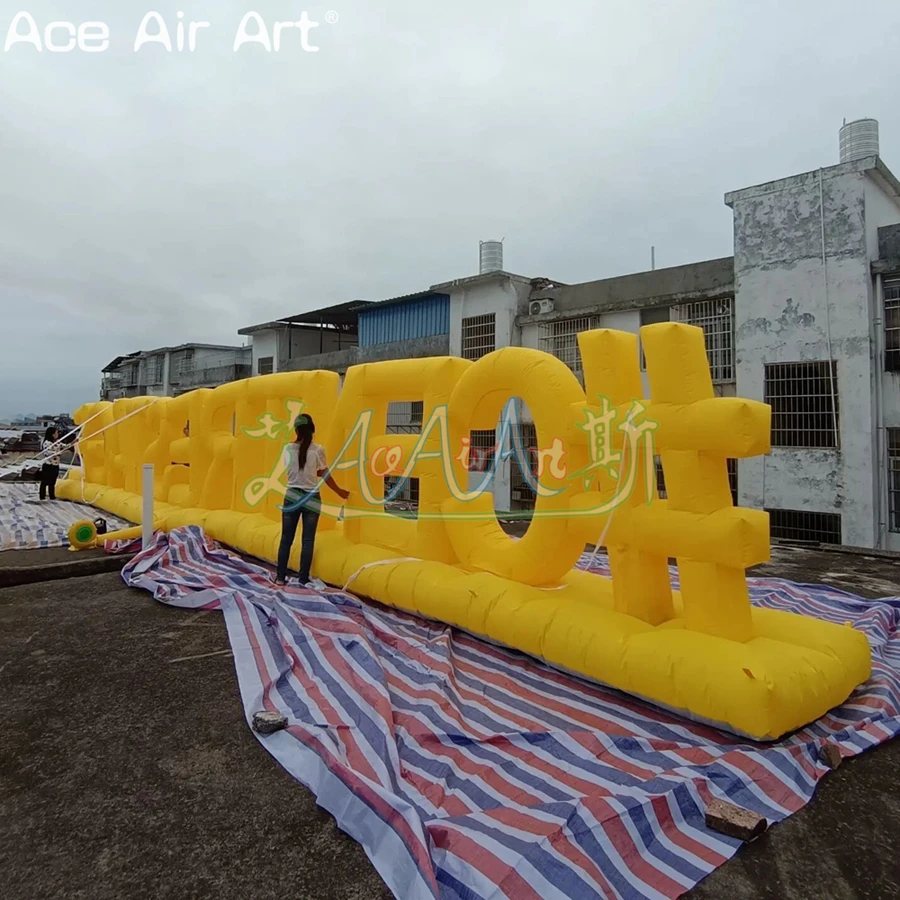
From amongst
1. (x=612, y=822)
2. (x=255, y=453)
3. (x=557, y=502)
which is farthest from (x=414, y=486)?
(x=612, y=822)

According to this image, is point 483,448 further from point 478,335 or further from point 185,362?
point 185,362

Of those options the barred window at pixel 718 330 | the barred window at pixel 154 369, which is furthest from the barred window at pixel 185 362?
the barred window at pixel 718 330

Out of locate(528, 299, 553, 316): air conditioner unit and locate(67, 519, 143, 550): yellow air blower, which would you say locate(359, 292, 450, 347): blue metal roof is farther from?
locate(67, 519, 143, 550): yellow air blower

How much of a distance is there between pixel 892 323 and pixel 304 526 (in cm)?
1029

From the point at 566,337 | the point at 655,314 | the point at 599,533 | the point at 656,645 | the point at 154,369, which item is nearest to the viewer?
the point at 656,645

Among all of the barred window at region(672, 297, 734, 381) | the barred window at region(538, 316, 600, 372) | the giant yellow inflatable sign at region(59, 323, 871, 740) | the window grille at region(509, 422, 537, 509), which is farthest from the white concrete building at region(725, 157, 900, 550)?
the giant yellow inflatable sign at region(59, 323, 871, 740)

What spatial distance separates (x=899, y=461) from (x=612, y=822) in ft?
35.3

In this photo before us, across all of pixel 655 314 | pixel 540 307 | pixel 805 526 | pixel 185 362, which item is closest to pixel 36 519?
pixel 540 307

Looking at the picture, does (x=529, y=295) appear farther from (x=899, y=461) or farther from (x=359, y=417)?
(x=359, y=417)

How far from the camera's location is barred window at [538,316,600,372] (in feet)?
45.5

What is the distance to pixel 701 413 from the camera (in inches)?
138

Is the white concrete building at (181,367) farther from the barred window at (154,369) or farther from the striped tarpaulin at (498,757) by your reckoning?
the striped tarpaulin at (498,757)

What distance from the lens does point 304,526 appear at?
5949mm

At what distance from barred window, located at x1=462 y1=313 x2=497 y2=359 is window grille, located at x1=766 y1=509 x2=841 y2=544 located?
24.3 ft
